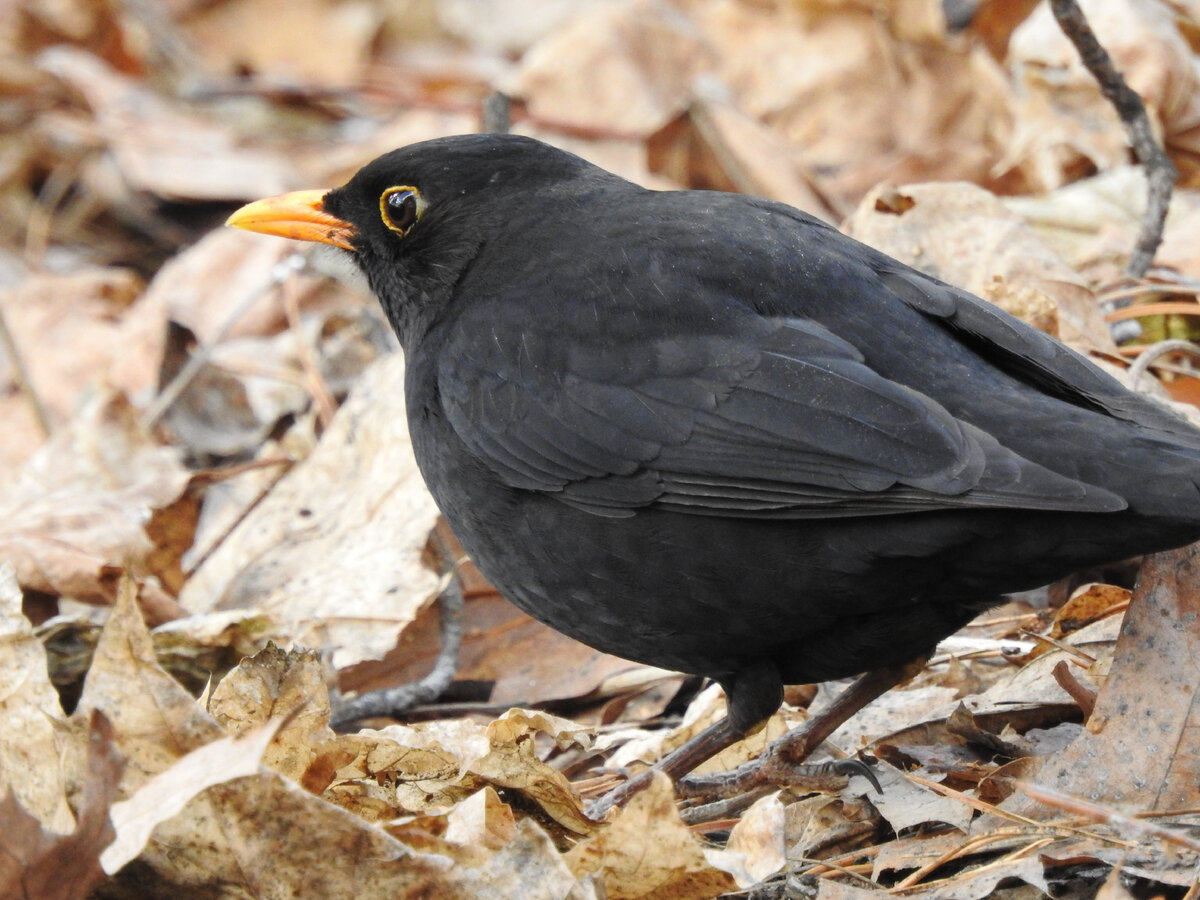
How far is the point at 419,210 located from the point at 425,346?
0.49m

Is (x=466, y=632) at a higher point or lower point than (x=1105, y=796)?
lower

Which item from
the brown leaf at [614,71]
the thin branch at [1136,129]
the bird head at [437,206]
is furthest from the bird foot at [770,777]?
the brown leaf at [614,71]

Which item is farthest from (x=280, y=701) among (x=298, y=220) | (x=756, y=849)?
(x=298, y=220)

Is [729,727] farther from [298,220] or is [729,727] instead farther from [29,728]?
[298,220]

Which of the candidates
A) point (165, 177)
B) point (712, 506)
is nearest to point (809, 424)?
point (712, 506)

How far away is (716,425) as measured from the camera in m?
3.34

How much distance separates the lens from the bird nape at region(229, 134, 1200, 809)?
10.1 feet

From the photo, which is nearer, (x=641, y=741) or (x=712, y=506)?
(x=712, y=506)

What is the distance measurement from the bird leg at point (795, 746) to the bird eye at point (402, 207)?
179 centimetres

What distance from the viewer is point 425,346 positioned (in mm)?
4113

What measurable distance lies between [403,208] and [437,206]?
11 centimetres

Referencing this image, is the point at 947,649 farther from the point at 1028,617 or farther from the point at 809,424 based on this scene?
the point at 809,424

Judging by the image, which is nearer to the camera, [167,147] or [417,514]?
[417,514]

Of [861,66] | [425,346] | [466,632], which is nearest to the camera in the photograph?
[425,346]
